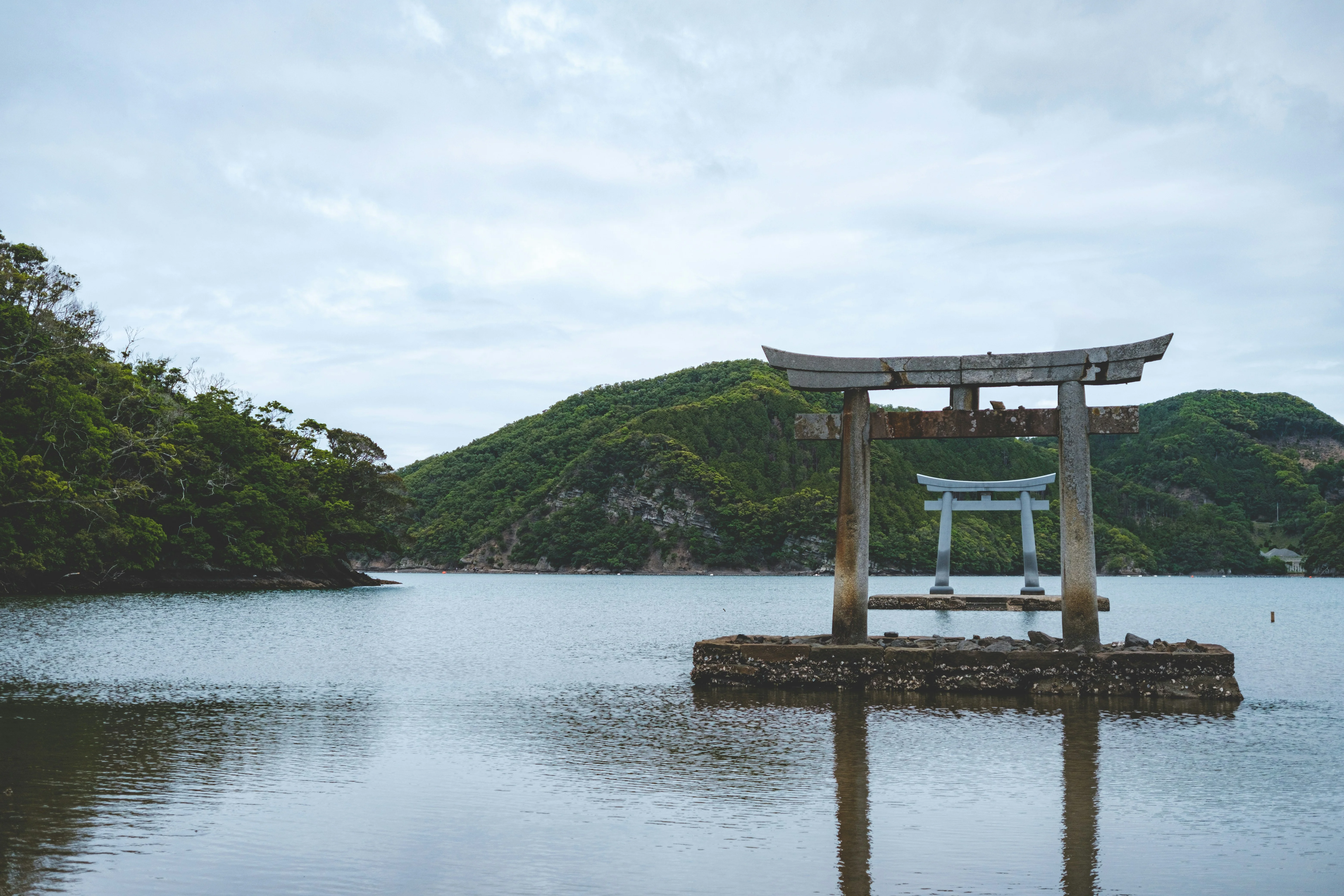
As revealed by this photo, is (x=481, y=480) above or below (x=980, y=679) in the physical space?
above

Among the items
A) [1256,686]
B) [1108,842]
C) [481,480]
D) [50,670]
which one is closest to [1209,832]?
[1108,842]

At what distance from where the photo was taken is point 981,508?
5612cm

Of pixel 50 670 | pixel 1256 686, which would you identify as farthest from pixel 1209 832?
pixel 50 670

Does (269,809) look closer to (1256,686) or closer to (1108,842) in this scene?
(1108,842)

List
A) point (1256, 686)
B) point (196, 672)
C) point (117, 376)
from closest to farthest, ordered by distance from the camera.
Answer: point (1256, 686) → point (196, 672) → point (117, 376)

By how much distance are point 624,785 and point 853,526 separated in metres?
8.20

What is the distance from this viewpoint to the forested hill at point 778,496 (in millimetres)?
116688

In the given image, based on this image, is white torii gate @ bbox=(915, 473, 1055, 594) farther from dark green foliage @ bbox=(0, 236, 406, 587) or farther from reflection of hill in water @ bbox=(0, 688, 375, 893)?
reflection of hill in water @ bbox=(0, 688, 375, 893)

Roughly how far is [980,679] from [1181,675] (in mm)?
2831

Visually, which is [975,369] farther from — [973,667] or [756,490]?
[756,490]

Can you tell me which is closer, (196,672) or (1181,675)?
(1181,675)

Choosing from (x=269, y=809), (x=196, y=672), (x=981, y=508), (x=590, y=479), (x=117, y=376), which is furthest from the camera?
(x=590, y=479)

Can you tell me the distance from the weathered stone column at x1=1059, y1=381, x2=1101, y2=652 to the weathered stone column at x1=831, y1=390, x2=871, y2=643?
2.99 m

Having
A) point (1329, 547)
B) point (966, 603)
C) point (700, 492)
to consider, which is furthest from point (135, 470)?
point (1329, 547)
